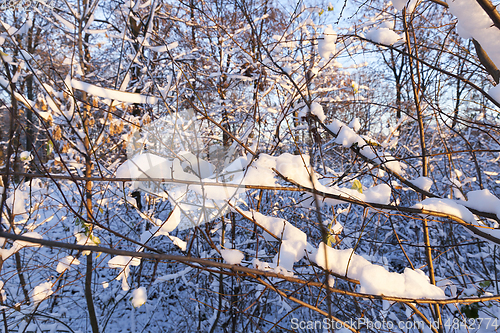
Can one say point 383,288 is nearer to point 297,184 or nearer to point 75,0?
point 297,184

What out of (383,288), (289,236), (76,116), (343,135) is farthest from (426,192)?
(76,116)

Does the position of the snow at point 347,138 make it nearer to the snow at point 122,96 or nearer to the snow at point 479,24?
the snow at point 479,24

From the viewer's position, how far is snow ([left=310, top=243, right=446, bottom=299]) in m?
0.79

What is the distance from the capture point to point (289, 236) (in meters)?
0.95

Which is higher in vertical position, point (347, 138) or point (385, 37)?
point (385, 37)

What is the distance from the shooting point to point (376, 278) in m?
0.80

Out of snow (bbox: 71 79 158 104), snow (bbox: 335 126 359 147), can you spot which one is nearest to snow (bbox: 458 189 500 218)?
snow (bbox: 335 126 359 147)

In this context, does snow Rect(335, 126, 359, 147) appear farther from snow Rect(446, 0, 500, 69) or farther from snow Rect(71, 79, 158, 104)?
snow Rect(71, 79, 158, 104)

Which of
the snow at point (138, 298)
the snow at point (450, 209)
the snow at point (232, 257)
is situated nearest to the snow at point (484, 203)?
the snow at point (450, 209)

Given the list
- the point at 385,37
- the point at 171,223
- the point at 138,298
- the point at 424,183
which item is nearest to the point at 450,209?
the point at 424,183

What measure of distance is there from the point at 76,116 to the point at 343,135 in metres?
2.46

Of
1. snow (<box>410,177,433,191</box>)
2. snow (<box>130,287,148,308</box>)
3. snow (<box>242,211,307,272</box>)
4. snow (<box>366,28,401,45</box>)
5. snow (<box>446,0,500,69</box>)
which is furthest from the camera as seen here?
snow (<box>130,287,148,308</box>)

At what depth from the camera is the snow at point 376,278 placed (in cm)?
79

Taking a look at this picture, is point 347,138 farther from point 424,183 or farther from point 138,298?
point 138,298
